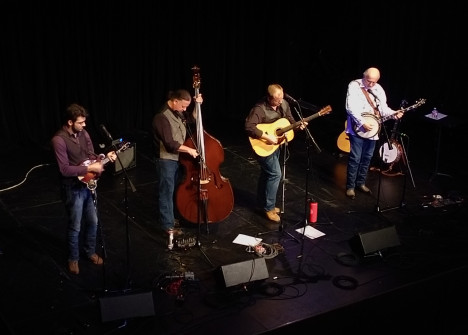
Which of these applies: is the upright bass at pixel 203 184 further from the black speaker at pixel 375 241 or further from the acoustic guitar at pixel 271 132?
the black speaker at pixel 375 241

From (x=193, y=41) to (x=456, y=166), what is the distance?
562 centimetres

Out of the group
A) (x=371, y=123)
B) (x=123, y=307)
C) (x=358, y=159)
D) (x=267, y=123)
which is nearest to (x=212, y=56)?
(x=358, y=159)

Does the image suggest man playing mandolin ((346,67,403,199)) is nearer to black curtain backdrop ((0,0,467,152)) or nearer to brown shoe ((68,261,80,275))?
black curtain backdrop ((0,0,467,152))

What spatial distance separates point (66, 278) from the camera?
753 centimetres

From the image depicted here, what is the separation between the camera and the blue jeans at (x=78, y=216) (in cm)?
721

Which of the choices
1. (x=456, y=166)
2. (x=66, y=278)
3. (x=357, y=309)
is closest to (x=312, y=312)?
(x=357, y=309)

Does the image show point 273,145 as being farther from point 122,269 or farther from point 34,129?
point 34,129

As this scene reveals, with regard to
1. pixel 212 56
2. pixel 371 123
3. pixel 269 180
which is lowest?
pixel 269 180

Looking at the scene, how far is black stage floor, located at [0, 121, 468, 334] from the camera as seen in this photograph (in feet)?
21.2

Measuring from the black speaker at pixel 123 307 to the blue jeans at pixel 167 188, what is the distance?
1.73 meters

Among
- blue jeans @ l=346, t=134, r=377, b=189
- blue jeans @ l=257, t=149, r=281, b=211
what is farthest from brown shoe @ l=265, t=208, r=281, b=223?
Result: blue jeans @ l=346, t=134, r=377, b=189

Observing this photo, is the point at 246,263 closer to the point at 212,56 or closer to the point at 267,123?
the point at 267,123

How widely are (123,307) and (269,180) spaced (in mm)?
2997

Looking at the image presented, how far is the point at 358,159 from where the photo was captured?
32.6ft
